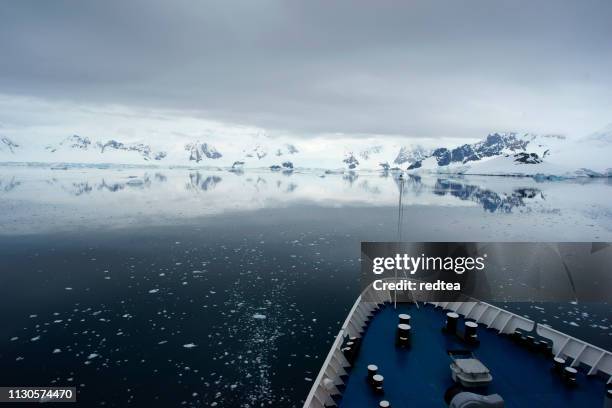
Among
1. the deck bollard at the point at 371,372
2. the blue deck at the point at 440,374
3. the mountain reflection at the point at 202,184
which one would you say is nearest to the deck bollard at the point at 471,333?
the blue deck at the point at 440,374

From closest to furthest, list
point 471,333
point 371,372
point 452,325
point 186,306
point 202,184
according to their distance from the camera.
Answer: point 371,372
point 471,333
point 452,325
point 186,306
point 202,184

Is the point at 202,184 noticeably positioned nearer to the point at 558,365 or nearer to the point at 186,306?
the point at 186,306

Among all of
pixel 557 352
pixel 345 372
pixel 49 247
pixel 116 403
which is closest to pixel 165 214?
pixel 49 247

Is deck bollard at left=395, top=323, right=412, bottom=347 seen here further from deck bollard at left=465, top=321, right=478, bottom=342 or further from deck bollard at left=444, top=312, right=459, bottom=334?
deck bollard at left=465, top=321, right=478, bottom=342

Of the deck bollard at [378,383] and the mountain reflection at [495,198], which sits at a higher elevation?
the deck bollard at [378,383]

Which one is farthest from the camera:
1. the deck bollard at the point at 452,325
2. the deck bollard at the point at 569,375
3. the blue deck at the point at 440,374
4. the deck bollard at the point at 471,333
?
the deck bollard at the point at 452,325

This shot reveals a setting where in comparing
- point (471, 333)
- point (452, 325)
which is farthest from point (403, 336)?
point (471, 333)

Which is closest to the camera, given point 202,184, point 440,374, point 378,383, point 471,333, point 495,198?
point 378,383

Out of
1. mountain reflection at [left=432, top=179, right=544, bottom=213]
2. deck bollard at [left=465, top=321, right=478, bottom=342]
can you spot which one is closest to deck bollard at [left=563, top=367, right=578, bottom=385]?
deck bollard at [left=465, top=321, right=478, bottom=342]

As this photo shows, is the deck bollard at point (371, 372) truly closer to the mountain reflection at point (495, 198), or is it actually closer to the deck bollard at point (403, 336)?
the deck bollard at point (403, 336)
